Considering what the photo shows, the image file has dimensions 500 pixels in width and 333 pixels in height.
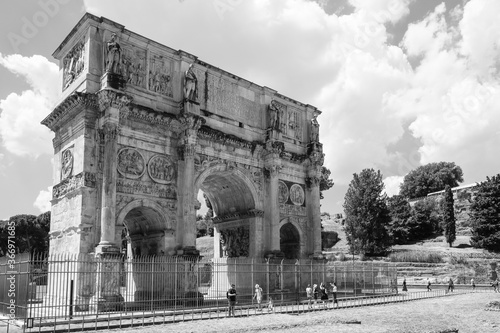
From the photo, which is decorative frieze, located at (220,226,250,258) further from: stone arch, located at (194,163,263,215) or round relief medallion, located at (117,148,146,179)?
round relief medallion, located at (117,148,146,179)

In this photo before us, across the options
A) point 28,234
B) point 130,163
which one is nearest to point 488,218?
point 130,163

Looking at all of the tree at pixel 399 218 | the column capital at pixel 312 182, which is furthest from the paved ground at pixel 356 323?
the tree at pixel 399 218

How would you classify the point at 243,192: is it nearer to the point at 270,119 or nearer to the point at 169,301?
the point at 270,119

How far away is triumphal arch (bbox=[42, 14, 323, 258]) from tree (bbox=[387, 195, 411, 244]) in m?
41.6

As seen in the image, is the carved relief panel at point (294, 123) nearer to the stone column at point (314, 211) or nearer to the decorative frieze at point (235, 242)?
the stone column at point (314, 211)

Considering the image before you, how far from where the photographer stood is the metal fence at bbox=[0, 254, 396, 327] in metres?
14.5

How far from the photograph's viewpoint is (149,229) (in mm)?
22672

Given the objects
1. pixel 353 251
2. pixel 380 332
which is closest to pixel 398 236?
pixel 353 251

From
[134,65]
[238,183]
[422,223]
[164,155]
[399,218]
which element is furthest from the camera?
[422,223]

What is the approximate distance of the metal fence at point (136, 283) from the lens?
14.5 m

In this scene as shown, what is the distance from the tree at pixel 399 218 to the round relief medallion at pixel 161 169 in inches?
1963

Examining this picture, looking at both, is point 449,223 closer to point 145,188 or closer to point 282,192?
point 282,192

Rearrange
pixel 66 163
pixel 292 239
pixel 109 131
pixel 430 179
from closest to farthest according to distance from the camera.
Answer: pixel 109 131
pixel 66 163
pixel 292 239
pixel 430 179

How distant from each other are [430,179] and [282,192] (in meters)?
79.2
